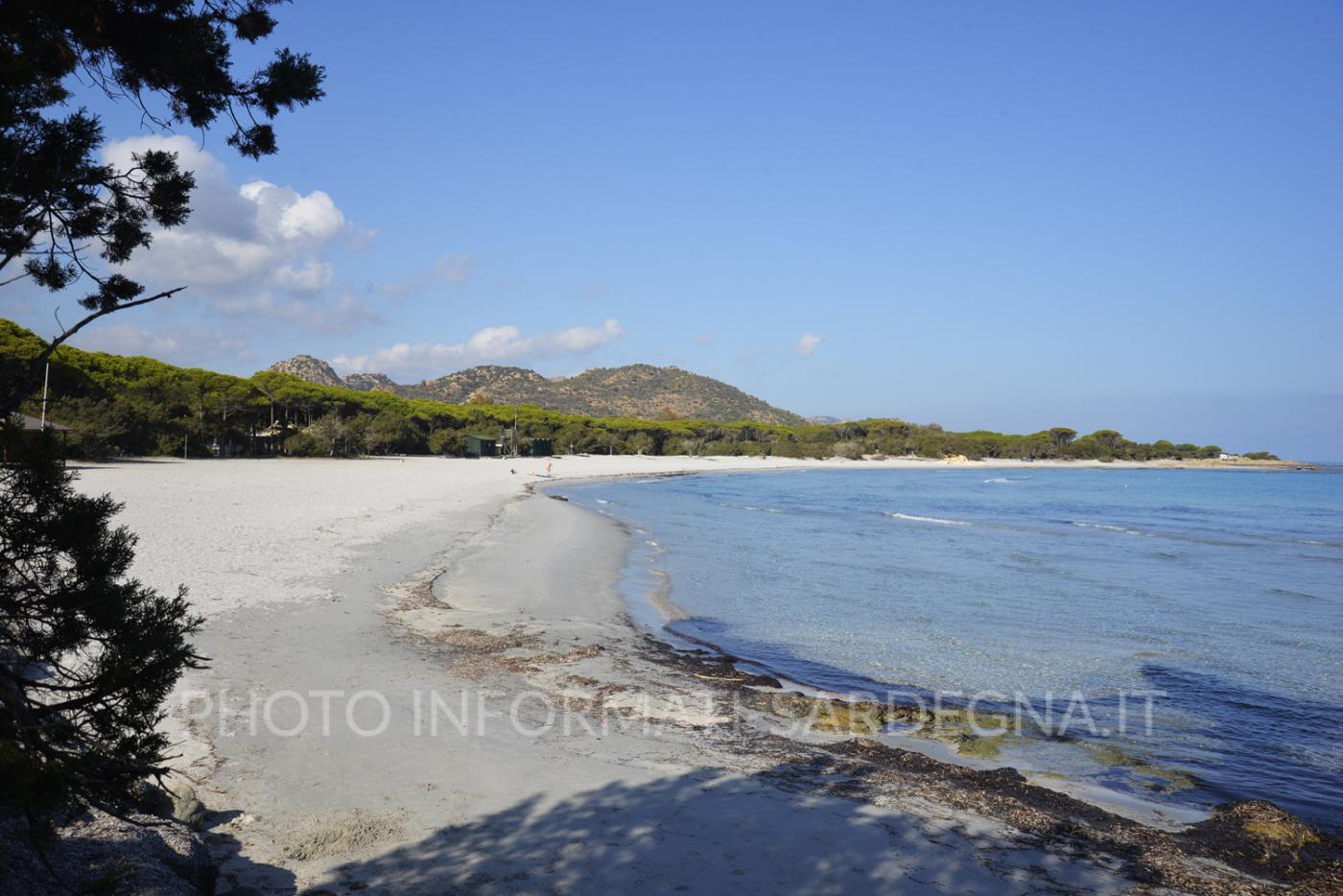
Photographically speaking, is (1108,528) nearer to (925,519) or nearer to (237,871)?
(925,519)

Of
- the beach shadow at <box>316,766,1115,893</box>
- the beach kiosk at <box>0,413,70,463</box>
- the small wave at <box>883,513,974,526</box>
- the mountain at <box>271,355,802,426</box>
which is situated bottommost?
the small wave at <box>883,513,974,526</box>

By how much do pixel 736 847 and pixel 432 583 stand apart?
9062 mm

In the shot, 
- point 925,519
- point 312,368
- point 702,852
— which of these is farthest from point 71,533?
point 312,368

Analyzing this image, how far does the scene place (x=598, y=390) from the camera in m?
144

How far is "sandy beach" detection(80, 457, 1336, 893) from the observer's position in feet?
13.3

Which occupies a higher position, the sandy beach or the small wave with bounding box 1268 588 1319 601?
the sandy beach

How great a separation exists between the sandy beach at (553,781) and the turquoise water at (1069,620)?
1.50m

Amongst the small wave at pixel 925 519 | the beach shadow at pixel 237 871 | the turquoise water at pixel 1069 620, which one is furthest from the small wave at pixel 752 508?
the beach shadow at pixel 237 871

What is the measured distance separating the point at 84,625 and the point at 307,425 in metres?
51.7

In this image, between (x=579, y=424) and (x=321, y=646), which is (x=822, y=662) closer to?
(x=321, y=646)

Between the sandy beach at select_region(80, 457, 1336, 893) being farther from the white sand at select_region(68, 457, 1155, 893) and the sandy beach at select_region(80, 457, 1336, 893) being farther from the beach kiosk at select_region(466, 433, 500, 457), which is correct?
the beach kiosk at select_region(466, 433, 500, 457)

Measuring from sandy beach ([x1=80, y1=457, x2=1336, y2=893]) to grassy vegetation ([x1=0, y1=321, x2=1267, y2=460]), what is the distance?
2.45 m

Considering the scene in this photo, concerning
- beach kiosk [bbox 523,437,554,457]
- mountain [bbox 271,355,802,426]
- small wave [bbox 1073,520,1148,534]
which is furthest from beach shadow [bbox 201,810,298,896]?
mountain [bbox 271,355,802,426]

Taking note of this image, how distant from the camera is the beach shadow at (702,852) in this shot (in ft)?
12.7
